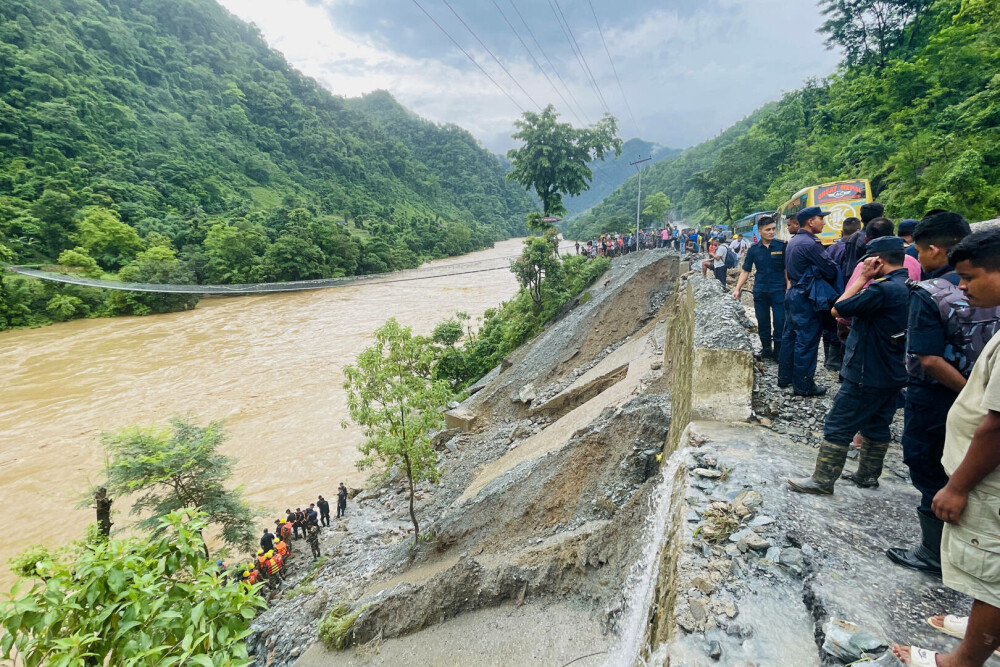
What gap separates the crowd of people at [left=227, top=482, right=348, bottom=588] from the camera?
374 inches

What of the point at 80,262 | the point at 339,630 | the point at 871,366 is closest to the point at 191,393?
the point at 339,630

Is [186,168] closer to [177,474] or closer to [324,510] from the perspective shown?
[177,474]

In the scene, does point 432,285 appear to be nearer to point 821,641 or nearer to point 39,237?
point 39,237

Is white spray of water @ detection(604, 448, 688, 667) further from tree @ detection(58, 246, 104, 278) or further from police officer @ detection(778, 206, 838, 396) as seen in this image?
tree @ detection(58, 246, 104, 278)

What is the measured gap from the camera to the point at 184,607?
2201 millimetres

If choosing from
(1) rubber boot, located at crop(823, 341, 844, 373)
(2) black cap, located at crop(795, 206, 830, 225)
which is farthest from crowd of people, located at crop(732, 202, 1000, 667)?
(1) rubber boot, located at crop(823, 341, 844, 373)

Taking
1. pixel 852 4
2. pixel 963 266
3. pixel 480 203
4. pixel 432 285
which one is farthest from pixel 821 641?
pixel 480 203

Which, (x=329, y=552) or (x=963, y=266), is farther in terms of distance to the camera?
(x=329, y=552)

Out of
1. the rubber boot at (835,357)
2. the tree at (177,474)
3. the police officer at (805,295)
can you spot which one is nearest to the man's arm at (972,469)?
the police officer at (805,295)

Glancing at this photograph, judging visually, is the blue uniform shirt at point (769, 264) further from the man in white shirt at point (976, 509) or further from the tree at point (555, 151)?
the tree at point (555, 151)

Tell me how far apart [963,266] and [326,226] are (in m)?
57.5

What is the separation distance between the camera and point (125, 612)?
79.0 inches

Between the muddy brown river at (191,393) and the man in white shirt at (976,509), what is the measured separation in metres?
15.2

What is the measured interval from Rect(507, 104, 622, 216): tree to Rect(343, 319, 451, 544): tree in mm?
15754
